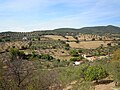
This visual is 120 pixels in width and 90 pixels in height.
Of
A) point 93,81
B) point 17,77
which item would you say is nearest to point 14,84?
point 17,77

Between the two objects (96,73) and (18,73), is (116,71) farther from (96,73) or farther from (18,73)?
(18,73)

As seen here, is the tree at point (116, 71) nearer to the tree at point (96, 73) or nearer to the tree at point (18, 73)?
the tree at point (96, 73)

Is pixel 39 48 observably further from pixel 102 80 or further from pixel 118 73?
pixel 118 73

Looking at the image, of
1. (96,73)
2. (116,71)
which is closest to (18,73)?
(116,71)

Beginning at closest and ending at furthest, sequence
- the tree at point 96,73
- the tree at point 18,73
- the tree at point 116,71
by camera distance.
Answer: the tree at point 18,73, the tree at point 116,71, the tree at point 96,73

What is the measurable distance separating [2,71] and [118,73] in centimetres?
2031

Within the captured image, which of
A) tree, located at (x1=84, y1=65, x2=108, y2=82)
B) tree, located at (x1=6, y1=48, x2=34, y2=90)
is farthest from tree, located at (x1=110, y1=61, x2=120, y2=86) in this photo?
tree, located at (x1=6, y1=48, x2=34, y2=90)

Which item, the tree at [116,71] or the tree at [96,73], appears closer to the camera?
the tree at [116,71]

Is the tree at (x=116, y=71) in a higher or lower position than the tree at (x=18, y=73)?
lower

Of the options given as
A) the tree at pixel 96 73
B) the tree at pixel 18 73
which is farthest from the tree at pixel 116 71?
the tree at pixel 18 73

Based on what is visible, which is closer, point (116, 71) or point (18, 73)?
point (18, 73)

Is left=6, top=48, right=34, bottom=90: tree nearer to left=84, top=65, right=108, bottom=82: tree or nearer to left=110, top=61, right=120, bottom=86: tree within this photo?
left=110, top=61, right=120, bottom=86: tree

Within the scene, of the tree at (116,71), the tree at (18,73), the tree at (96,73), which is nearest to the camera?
the tree at (18,73)

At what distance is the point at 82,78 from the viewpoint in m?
46.0
